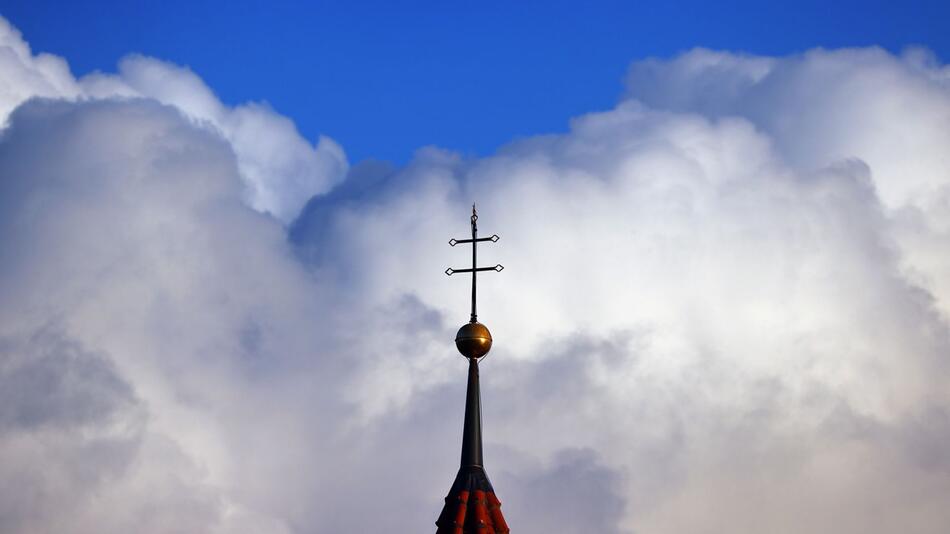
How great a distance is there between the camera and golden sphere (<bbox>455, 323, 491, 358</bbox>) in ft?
193

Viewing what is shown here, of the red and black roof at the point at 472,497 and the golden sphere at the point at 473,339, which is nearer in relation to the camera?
the red and black roof at the point at 472,497

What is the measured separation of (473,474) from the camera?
188 ft

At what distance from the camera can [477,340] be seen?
58.9m

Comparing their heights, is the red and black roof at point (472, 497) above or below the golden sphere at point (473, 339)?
below

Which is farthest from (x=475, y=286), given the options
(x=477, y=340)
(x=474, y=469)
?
(x=474, y=469)

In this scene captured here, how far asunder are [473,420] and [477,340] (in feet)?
7.80

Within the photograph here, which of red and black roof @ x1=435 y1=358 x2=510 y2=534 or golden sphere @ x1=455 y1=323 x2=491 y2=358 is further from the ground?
golden sphere @ x1=455 y1=323 x2=491 y2=358

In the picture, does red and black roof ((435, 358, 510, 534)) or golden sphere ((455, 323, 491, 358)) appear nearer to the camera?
red and black roof ((435, 358, 510, 534))

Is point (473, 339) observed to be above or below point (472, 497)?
above

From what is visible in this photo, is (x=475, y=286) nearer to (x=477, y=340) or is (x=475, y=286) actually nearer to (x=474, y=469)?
(x=477, y=340)

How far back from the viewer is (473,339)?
58906 mm

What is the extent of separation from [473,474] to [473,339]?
13.7ft

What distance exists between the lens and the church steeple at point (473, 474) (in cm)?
5562

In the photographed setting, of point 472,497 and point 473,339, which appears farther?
point 473,339
